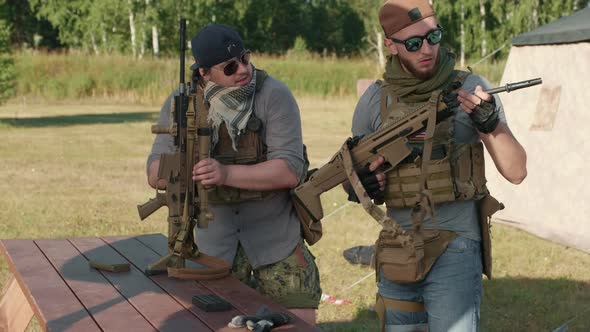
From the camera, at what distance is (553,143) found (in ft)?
28.6

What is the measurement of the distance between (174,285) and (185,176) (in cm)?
44

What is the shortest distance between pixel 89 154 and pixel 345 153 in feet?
43.5

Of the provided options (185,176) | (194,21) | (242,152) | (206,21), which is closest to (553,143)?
(242,152)

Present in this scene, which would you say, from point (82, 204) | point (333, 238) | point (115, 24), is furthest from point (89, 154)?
point (115, 24)

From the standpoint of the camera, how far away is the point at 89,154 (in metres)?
16.3

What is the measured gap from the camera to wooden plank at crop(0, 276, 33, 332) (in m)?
4.72

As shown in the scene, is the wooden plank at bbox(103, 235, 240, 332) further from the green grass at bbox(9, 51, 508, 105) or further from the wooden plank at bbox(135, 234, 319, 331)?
the green grass at bbox(9, 51, 508, 105)

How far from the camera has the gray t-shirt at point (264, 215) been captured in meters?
4.07

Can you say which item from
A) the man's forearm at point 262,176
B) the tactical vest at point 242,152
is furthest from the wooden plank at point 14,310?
the man's forearm at point 262,176

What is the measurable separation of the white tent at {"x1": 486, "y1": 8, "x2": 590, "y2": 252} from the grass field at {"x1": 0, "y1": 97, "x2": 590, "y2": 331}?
0.86ft

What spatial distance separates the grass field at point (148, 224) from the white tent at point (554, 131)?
0.86 feet

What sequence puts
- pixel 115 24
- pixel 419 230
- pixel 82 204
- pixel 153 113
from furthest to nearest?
1. pixel 115 24
2. pixel 153 113
3. pixel 82 204
4. pixel 419 230

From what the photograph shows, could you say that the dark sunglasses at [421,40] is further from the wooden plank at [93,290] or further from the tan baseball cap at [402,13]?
the wooden plank at [93,290]

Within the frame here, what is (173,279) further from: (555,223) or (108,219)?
(108,219)
